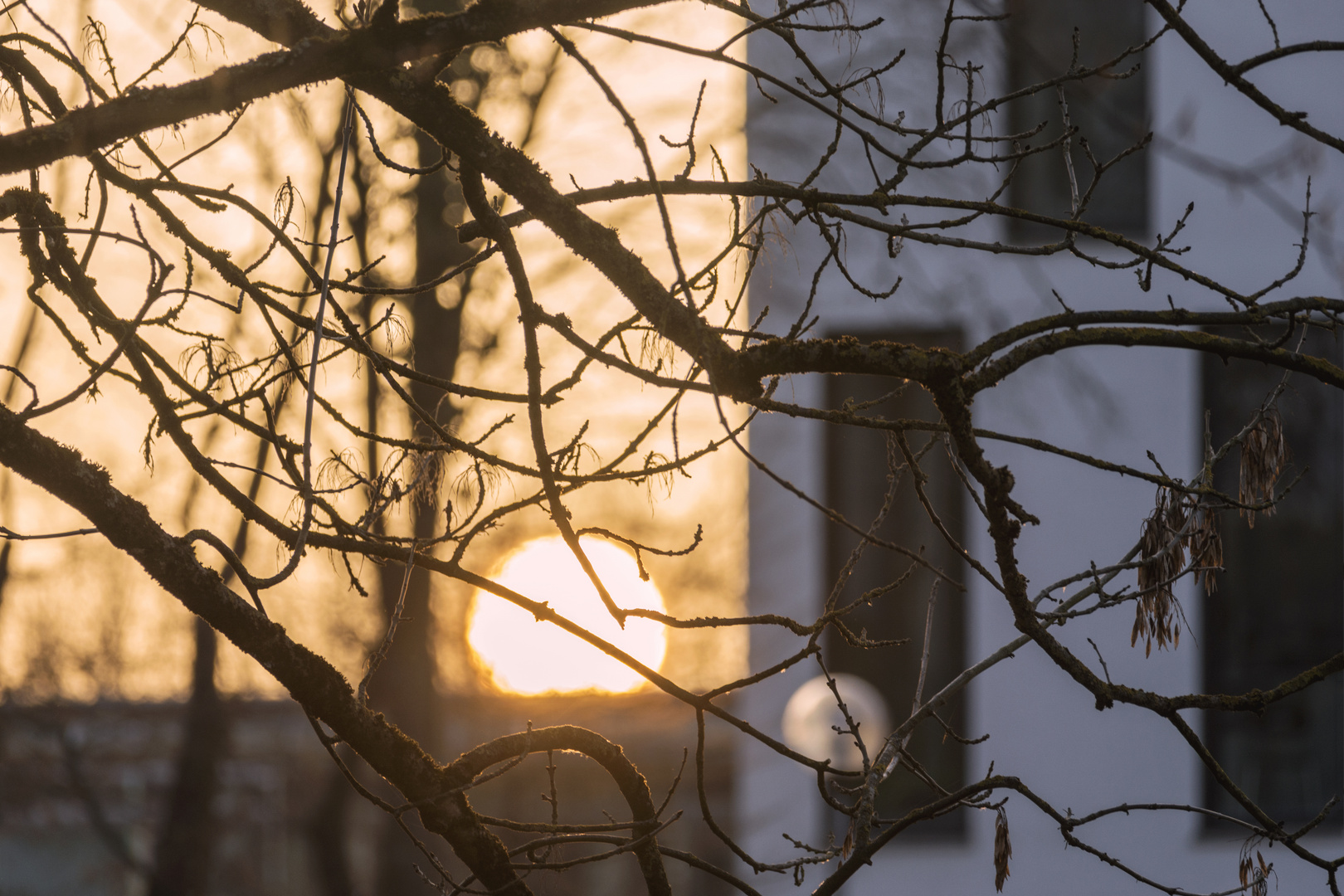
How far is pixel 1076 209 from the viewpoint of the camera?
6.46ft

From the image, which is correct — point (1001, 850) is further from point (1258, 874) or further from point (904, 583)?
point (904, 583)

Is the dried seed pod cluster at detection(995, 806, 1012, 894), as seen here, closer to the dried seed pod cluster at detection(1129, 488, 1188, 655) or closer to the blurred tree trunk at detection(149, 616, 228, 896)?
the dried seed pod cluster at detection(1129, 488, 1188, 655)

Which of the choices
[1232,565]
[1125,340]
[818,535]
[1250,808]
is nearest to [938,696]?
[1250,808]

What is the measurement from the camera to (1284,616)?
6312 millimetres

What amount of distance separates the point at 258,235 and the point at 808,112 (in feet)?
12.1

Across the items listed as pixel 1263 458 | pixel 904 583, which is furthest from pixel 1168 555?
pixel 904 583

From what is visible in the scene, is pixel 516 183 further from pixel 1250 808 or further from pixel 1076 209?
pixel 1250 808

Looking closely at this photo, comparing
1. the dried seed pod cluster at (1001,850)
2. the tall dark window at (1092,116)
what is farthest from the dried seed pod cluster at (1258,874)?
the tall dark window at (1092,116)

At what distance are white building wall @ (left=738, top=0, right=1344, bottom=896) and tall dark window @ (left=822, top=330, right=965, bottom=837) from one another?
104 millimetres

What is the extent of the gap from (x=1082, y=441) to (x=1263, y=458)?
4.60 m

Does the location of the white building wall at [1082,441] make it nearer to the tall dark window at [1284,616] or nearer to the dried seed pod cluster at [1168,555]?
the tall dark window at [1284,616]

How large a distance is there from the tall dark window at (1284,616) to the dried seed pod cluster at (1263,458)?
15.6ft

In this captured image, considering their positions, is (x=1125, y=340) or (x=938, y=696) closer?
(x=1125, y=340)

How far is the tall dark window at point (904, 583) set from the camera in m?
6.21
